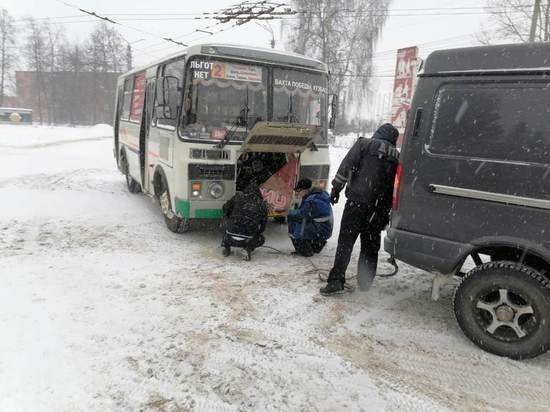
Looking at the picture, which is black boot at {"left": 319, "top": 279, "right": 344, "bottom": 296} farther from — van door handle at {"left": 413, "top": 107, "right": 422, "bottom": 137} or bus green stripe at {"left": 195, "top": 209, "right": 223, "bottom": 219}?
bus green stripe at {"left": 195, "top": 209, "right": 223, "bottom": 219}

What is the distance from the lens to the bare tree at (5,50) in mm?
54156

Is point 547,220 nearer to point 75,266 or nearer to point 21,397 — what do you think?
point 21,397

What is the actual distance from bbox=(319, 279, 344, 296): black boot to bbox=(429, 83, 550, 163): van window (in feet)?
5.71

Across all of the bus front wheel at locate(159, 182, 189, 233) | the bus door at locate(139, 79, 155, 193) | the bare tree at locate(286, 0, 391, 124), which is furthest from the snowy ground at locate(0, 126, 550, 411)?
the bare tree at locate(286, 0, 391, 124)

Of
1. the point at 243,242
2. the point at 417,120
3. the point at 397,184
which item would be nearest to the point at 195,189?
the point at 243,242

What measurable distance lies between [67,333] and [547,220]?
3.85m

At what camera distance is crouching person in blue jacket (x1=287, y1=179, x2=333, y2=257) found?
5.95m

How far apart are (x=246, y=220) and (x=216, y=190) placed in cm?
74

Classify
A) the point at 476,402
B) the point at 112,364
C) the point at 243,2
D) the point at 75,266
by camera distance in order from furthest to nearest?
the point at 243,2, the point at 75,266, the point at 112,364, the point at 476,402

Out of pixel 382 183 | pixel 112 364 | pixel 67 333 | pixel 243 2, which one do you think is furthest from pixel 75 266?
pixel 243 2

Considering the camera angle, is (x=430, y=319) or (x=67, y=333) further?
(x=430, y=319)

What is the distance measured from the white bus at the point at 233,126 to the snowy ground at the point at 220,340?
3.02 feet

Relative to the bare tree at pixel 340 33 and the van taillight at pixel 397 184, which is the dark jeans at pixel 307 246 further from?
the bare tree at pixel 340 33

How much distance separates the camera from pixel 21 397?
2.81m
